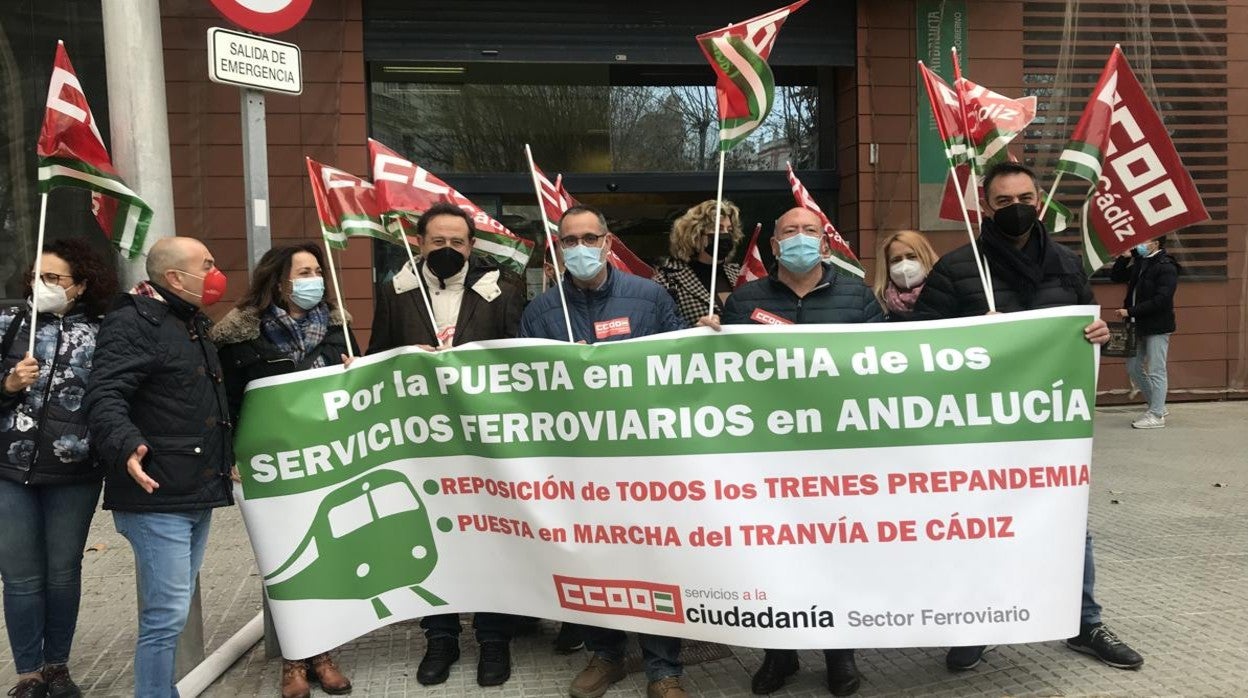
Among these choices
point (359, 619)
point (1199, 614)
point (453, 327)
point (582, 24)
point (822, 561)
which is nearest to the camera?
point (822, 561)

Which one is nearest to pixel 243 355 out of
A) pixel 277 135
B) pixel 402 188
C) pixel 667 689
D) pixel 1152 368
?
pixel 402 188

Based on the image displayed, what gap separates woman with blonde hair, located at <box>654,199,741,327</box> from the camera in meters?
5.61

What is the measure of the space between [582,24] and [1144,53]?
638cm

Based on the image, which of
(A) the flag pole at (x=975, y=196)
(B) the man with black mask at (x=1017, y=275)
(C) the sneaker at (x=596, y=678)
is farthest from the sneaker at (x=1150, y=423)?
(C) the sneaker at (x=596, y=678)

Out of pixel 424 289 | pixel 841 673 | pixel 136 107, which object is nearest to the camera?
pixel 841 673

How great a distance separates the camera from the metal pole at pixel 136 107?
393 centimetres

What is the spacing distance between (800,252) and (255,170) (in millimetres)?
2513

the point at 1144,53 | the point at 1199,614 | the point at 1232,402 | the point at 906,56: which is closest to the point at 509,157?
the point at 906,56

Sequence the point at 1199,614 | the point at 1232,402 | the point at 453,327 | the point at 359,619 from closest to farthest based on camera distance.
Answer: the point at 359,619
the point at 453,327
the point at 1199,614
the point at 1232,402

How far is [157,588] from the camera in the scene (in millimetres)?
3223

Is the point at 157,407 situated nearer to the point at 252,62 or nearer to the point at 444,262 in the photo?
the point at 444,262

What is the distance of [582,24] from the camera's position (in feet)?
32.7

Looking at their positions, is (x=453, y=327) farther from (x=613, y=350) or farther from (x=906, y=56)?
(x=906, y=56)

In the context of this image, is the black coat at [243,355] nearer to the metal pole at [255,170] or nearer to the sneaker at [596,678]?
the metal pole at [255,170]
